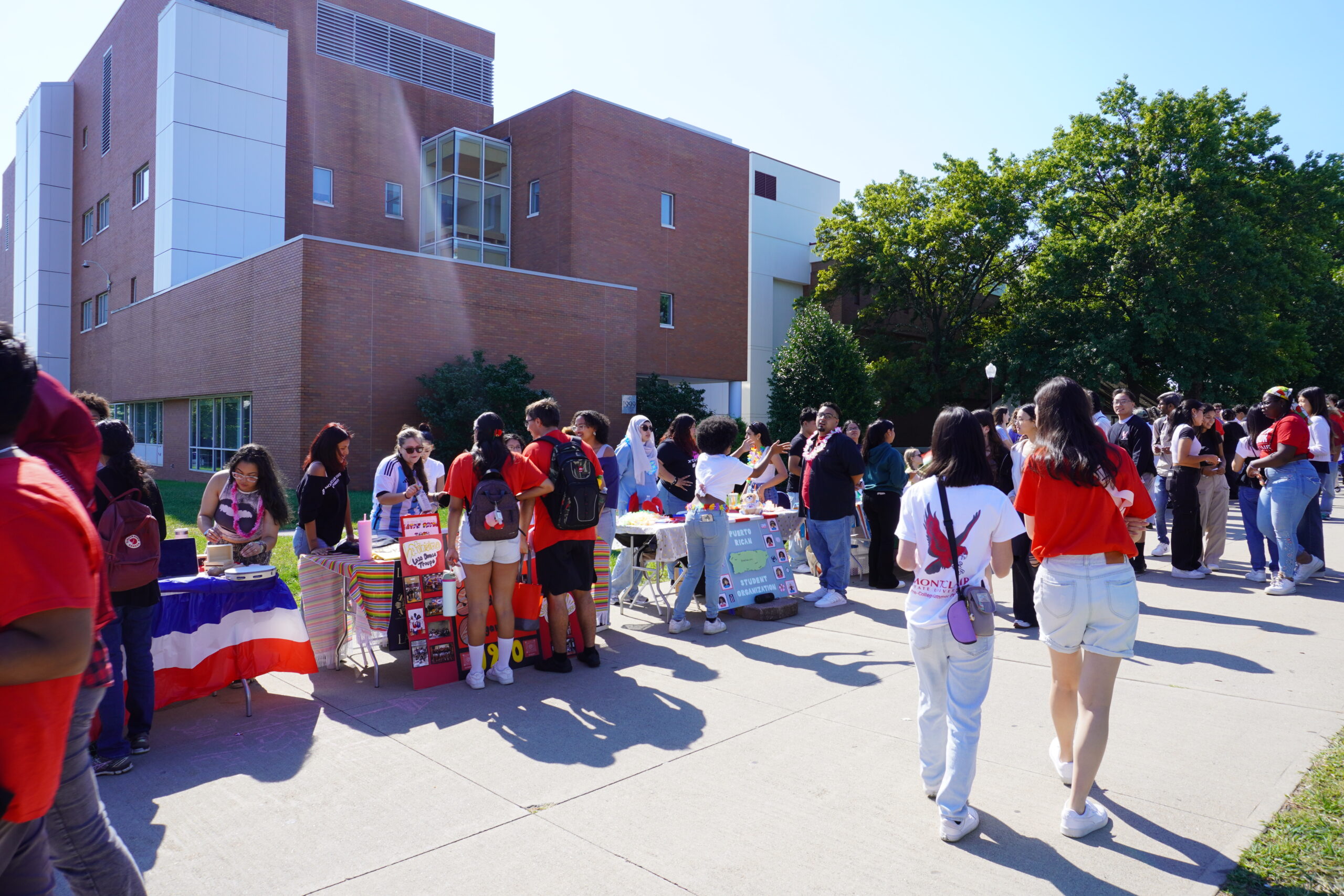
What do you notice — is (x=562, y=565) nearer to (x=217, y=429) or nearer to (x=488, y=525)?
(x=488, y=525)

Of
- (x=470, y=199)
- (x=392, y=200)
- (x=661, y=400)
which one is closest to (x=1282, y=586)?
(x=661, y=400)

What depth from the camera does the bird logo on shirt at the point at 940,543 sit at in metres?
3.76

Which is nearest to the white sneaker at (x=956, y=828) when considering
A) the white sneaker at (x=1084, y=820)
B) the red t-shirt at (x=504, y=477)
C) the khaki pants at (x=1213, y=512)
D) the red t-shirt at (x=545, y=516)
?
the white sneaker at (x=1084, y=820)

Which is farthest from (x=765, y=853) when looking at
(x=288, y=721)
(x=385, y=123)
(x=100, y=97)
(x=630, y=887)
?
(x=100, y=97)

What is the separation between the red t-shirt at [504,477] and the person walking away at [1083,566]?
135 inches

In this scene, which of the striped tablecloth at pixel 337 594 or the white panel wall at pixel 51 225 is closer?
the striped tablecloth at pixel 337 594

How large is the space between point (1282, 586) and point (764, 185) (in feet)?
105

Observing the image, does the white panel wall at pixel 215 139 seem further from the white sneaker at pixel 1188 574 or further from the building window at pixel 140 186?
the white sneaker at pixel 1188 574

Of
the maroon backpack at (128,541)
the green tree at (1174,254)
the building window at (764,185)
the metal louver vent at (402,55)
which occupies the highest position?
the metal louver vent at (402,55)

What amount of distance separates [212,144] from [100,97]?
12.7 m

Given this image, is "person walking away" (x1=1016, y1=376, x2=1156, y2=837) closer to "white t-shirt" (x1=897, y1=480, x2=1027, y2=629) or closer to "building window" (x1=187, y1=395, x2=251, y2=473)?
"white t-shirt" (x1=897, y1=480, x2=1027, y2=629)

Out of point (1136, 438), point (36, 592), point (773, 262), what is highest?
point (773, 262)

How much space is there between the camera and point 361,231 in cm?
3281

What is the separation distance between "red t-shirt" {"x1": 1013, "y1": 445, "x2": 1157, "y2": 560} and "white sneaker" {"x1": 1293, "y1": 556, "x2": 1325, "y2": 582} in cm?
712
